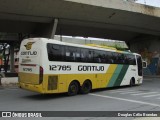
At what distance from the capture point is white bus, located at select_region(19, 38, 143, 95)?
1346 cm

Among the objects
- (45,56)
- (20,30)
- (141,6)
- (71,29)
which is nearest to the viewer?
(45,56)

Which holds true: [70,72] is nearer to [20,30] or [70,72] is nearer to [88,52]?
[88,52]

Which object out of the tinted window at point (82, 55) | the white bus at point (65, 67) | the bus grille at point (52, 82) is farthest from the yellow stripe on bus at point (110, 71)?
the bus grille at point (52, 82)

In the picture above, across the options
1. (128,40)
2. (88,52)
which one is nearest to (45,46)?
(88,52)

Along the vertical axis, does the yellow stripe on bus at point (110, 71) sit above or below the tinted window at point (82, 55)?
below

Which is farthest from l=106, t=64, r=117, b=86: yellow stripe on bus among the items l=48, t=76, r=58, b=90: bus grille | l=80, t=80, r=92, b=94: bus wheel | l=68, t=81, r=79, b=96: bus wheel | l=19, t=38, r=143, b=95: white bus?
l=48, t=76, r=58, b=90: bus grille

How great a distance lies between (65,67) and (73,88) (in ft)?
4.61

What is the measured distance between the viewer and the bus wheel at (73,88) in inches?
590

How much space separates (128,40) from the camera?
136 feet

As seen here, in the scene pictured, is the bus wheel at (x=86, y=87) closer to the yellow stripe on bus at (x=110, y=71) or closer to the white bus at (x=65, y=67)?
the white bus at (x=65, y=67)

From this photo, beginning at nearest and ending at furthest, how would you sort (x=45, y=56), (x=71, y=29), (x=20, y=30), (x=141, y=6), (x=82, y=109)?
(x=82, y=109) < (x=45, y=56) < (x=141, y=6) < (x=20, y=30) < (x=71, y=29)

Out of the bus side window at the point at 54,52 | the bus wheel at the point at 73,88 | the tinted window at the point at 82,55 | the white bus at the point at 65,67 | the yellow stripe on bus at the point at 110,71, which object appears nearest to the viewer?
A: the white bus at the point at 65,67

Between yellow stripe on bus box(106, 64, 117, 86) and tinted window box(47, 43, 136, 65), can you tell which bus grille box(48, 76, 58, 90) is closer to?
tinted window box(47, 43, 136, 65)

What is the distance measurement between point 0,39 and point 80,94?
3021cm
